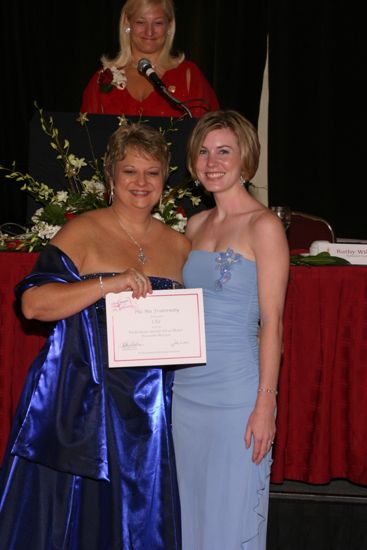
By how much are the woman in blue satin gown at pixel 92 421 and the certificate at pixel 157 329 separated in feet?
0.28

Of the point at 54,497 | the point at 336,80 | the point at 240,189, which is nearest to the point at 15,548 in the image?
the point at 54,497

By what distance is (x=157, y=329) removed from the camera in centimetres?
244

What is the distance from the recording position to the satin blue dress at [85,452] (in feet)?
8.13

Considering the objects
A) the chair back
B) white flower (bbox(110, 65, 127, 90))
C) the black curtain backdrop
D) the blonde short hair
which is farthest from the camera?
the black curtain backdrop

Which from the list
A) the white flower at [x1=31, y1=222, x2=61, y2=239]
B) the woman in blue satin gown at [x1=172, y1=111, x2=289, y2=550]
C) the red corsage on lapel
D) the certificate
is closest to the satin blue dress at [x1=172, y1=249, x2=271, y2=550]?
the woman in blue satin gown at [x1=172, y1=111, x2=289, y2=550]

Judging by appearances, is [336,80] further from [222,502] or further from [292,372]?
[222,502]

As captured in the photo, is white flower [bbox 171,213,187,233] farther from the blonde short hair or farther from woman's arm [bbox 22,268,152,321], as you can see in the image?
woman's arm [bbox 22,268,152,321]

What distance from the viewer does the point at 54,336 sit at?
8.30ft

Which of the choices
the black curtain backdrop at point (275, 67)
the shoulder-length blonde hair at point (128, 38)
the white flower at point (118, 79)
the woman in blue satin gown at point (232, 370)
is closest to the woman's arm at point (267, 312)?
the woman in blue satin gown at point (232, 370)

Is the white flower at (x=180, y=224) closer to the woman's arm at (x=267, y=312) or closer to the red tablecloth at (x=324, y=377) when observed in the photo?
the red tablecloth at (x=324, y=377)

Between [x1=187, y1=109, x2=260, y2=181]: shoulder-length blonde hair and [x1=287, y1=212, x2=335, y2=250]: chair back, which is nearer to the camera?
[x1=187, y1=109, x2=260, y2=181]: shoulder-length blonde hair

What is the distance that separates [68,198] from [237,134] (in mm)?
797

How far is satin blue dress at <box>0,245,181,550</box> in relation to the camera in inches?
97.6

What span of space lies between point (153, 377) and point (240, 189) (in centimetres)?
69
